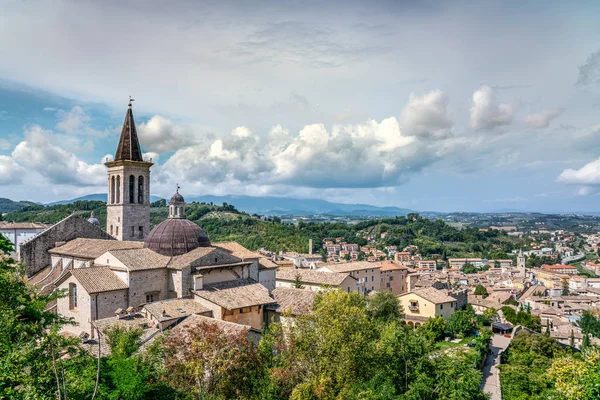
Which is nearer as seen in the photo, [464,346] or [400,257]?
[464,346]

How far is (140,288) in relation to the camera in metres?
31.1

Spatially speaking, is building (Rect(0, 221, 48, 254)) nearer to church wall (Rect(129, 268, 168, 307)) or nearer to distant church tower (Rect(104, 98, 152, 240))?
distant church tower (Rect(104, 98, 152, 240))

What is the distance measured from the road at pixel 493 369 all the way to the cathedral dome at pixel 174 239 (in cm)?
2526

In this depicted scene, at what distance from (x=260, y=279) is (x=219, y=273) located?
31.9ft

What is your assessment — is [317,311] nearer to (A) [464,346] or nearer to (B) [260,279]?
(B) [260,279]

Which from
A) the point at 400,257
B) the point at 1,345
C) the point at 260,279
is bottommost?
the point at 400,257

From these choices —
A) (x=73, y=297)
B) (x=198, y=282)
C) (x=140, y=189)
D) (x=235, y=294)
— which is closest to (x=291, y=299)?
(x=235, y=294)

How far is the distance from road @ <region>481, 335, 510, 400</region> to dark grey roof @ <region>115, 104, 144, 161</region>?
125ft

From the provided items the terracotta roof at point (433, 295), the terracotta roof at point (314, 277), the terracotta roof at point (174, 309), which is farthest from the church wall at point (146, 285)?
the terracotta roof at point (433, 295)

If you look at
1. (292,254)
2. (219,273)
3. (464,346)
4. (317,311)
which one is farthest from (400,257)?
(317,311)

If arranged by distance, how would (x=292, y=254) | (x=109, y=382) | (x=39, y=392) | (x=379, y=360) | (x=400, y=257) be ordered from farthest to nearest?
1. (x=400, y=257)
2. (x=292, y=254)
3. (x=379, y=360)
4. (x=109, y=382)
5. (x=39, y=392)

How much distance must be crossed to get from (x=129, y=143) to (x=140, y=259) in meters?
17.2

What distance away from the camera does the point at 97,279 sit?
2998cm

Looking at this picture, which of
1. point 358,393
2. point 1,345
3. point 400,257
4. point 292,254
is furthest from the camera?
point 400,257
